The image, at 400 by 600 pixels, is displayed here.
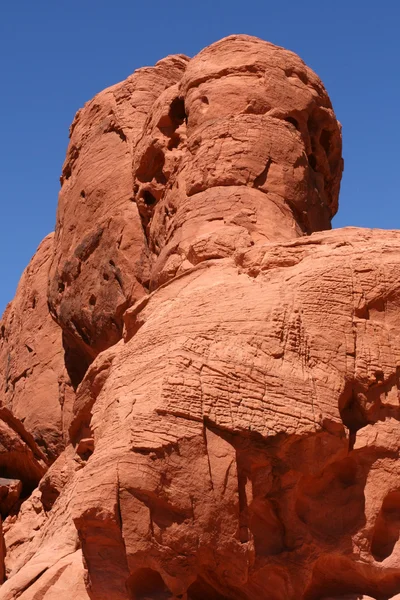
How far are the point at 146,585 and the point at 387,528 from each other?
7.17 ft

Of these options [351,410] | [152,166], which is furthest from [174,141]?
[351,410]

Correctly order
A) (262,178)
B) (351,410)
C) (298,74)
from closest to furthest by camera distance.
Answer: (351,410) → (262,178) → (298,74)

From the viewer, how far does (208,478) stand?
862 centimetres

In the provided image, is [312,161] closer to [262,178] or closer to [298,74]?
[298,74]

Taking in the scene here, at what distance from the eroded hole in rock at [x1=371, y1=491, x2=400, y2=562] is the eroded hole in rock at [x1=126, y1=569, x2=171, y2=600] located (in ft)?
6.20

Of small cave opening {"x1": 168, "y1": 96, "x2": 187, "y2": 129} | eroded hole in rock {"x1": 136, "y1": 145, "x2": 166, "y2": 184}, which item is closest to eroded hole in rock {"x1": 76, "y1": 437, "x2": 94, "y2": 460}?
eroded hole in rock {"x1": 136, "y1": 145, "x2": 166, "y2": 184}

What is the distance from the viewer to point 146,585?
8.70 metres

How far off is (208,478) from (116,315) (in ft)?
22.5

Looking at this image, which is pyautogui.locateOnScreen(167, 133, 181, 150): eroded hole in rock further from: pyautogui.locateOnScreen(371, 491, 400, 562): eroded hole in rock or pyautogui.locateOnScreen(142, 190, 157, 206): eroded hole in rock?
pyautogui.locateOnScreen(371, 491, 400, 562): eroded hole in rock

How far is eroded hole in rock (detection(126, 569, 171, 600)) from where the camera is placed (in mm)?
8609

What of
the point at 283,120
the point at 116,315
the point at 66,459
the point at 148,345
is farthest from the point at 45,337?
the point at 148,345

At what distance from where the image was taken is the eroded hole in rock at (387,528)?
29.7 feet

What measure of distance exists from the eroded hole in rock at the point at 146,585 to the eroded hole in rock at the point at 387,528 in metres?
1.89

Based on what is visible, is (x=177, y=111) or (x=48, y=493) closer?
(x=48, y=493)
